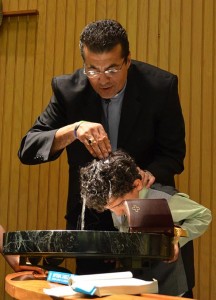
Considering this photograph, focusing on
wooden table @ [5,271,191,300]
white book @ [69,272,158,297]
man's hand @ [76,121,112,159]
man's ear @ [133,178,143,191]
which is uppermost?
man's hand @ [76,121,112,159]

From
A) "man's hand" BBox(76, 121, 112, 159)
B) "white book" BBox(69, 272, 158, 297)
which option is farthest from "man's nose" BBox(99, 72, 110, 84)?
"white book" BBox(69, 272, 158, 297)

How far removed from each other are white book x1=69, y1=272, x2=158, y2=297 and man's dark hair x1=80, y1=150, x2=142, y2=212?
0.49 m

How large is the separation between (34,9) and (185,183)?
1.36 meters

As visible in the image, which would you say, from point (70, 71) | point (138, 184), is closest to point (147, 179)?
point (138, 184)

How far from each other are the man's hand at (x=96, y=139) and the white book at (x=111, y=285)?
64 cm

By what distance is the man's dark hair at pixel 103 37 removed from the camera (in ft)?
6.36

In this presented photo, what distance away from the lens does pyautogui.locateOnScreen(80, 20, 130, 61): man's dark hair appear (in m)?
1.94

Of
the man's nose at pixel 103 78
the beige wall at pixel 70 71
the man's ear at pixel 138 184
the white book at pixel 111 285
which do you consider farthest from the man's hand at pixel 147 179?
the beige wall at pixel 70 71

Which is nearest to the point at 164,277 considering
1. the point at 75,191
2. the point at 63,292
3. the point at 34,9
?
the point at 63,292

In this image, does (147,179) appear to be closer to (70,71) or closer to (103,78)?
(103,78)

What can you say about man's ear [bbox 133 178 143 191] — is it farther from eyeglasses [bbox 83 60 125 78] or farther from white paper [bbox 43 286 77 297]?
white paper [bbox 43 286 77 297]

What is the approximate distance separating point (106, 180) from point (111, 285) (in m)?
0.59

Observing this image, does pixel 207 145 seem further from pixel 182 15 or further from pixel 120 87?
pixel 120 87

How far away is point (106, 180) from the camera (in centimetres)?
164
